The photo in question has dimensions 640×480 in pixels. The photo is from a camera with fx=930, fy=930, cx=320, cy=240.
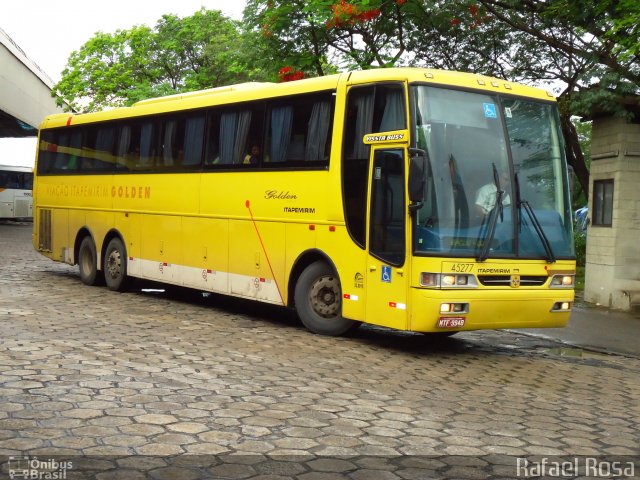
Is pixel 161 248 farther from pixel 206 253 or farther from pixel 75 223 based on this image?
pixel 75 223

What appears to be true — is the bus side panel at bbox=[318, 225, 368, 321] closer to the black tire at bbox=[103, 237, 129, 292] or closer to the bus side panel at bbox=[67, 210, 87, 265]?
the black tire at bbox=[103, 237, 129, 292]

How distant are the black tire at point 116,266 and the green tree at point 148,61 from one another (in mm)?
35405

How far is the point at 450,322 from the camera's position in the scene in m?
10.2

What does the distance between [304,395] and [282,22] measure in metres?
16.2

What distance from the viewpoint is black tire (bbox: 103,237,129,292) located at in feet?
54.5

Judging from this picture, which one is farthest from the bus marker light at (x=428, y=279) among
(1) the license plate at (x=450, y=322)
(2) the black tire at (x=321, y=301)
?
(2) the black tire at (x=321, y=301)

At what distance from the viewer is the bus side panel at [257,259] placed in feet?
41.3

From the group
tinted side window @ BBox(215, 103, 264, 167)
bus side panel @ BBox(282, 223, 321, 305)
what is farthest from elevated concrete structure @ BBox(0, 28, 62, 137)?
bus side panel @ BBox(282, 223, 321, 305)

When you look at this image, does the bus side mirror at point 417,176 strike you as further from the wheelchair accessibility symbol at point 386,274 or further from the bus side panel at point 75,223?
the bus side panel at point 75,223

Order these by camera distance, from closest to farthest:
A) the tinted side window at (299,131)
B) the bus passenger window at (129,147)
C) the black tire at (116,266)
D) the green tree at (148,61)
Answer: the tinted side window at (299,131) → the bus passenger window at (129,147) → the black tire at (116,266) → the green tree at (148,61)

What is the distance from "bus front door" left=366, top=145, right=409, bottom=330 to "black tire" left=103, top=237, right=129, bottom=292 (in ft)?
22.9

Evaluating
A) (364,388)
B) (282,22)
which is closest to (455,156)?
(364,388)

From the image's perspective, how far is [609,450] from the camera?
6.25 m

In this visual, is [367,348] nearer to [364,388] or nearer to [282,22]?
[364,388]
